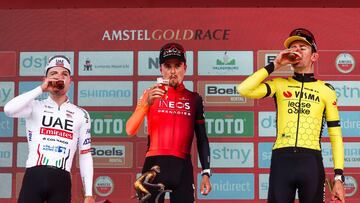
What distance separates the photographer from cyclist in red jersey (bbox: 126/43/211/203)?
3.13 m

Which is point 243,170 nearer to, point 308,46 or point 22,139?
point 308,46

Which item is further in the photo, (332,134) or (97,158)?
(97,158)

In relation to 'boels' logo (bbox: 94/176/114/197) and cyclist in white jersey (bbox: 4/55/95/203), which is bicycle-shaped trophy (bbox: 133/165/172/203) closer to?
cyclist in white jersey (bbox: 4/55/95/203)

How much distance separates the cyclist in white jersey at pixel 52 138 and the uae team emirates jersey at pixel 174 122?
43cm

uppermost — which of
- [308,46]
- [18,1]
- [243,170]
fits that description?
[18,1]

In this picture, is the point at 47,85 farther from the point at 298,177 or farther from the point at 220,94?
the point at 220,94

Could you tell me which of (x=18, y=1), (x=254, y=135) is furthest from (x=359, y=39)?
(x=18, y=1)

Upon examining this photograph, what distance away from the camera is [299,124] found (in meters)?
3.06

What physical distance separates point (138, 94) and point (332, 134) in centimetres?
181

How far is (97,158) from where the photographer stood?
14.2ft

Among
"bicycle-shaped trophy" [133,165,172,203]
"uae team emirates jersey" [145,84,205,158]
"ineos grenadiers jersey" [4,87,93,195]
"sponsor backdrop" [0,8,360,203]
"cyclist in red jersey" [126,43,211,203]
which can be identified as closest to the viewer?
"bicycle-shaped trophy" [133,165,172,203]

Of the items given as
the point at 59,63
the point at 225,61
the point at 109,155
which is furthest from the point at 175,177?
the point at 225,61

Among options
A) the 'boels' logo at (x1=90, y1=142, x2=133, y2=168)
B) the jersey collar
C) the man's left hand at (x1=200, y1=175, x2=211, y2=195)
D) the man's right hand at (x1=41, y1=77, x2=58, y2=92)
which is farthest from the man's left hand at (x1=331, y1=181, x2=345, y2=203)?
the 'boels' logo at (x1=90, y1=142, x2=133, y2=168)

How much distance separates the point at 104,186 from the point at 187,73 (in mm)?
1188
